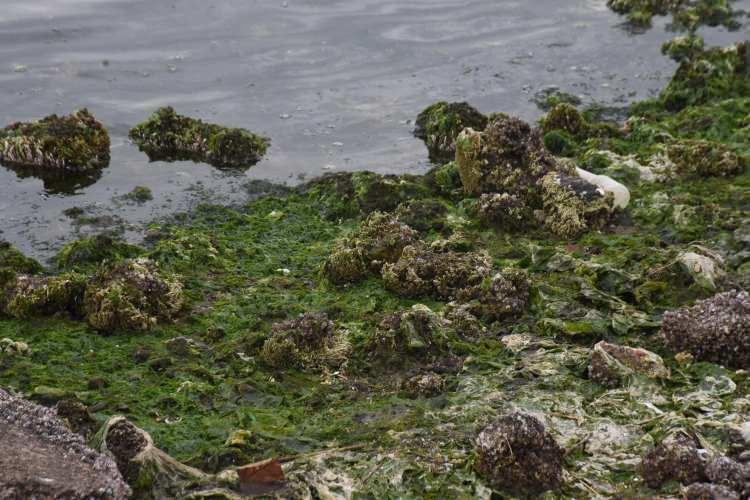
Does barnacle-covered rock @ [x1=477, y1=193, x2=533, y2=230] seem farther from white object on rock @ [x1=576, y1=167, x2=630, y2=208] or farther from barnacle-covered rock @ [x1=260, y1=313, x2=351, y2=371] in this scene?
barnacle-covered rock @ [x1=260, y1=313, x2=351, y2=371]

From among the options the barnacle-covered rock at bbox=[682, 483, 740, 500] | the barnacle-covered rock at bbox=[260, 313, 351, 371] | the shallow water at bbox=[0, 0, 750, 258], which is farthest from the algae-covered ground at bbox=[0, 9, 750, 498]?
the shallow water at bbox=[0, 0, 750, 258]

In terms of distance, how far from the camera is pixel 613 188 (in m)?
11.3

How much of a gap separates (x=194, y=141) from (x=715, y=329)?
32.2 feet

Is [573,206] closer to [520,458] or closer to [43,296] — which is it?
[520,458]

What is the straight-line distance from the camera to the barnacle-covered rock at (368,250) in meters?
9.88

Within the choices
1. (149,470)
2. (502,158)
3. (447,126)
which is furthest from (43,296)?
(447,126)

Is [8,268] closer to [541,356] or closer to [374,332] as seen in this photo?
[374,332]

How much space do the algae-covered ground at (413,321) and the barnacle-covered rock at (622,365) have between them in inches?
1.0

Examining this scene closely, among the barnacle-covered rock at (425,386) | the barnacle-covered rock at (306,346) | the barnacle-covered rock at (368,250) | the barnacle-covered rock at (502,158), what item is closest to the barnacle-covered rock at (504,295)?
the barnacle-covered rock at (368,250)

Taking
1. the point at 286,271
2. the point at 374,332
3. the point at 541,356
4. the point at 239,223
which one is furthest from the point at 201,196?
the point at 541,356

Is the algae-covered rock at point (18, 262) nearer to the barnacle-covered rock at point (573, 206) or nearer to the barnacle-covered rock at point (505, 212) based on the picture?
→ the barnacle-covered rock at point (505, 212)

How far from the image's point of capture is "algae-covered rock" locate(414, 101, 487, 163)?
1445 cm

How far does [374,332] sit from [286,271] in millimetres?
2315

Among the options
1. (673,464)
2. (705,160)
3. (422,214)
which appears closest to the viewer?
(673,464)
